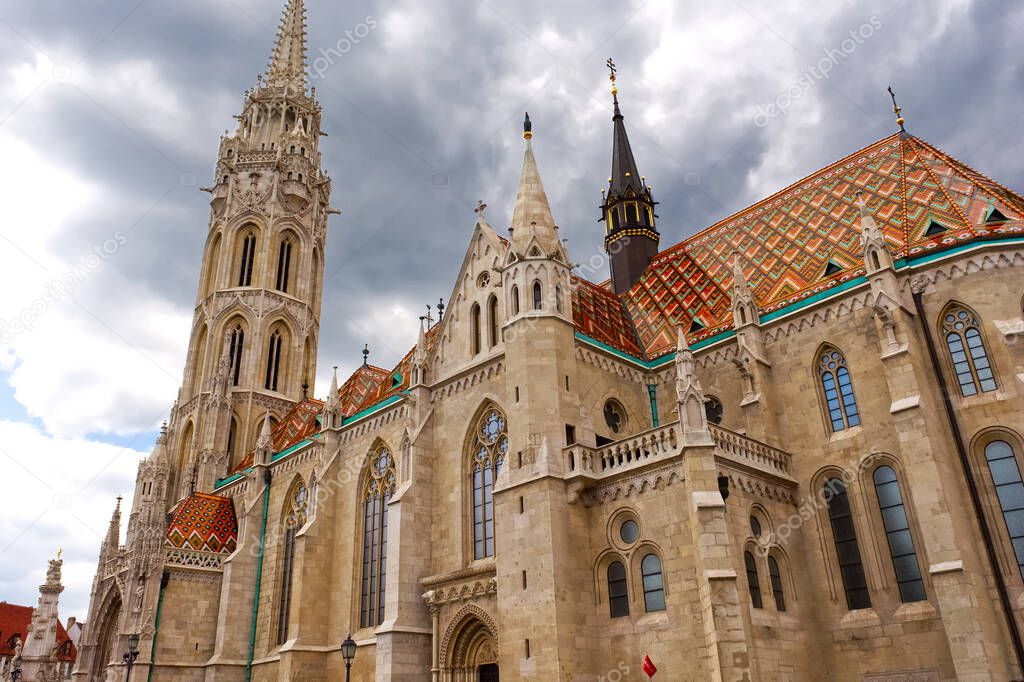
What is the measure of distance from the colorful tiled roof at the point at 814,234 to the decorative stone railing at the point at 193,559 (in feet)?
69.5

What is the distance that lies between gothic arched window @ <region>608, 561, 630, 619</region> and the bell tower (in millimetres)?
27990

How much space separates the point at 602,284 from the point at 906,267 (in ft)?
52.2

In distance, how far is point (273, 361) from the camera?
46750 millimetres

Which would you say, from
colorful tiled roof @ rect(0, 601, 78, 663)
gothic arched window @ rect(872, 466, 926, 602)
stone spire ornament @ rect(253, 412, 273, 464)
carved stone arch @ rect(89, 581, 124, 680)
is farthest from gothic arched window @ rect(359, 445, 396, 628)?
colorful tiled roof @ rect(0, 601, 78, 663)

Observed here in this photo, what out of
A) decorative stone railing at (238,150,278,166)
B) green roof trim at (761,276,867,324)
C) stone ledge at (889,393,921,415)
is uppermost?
decorative stone railing at (238,150,278,166)

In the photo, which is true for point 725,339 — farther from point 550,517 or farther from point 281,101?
point 281,101

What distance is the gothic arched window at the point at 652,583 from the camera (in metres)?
18.8

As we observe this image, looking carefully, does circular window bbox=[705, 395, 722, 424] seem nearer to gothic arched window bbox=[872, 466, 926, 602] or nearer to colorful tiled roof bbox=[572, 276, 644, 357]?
colorful tiled roof bbox=[572, 276, 644, 357]

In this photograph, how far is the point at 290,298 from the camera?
48094mm

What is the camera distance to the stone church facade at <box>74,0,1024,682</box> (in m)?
18.3

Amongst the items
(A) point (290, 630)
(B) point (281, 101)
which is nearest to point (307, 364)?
(B) point (281, 101)

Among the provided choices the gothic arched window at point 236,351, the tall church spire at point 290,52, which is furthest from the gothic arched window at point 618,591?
the tall church spire at point 290,52

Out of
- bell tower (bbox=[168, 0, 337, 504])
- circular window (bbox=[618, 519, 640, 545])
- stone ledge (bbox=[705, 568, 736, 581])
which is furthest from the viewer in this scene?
bell tower (bbox=[168, 0, 337, 504])

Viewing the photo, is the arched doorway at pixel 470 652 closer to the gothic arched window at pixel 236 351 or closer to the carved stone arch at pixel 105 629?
the carved stone arch at pixel 105 629
